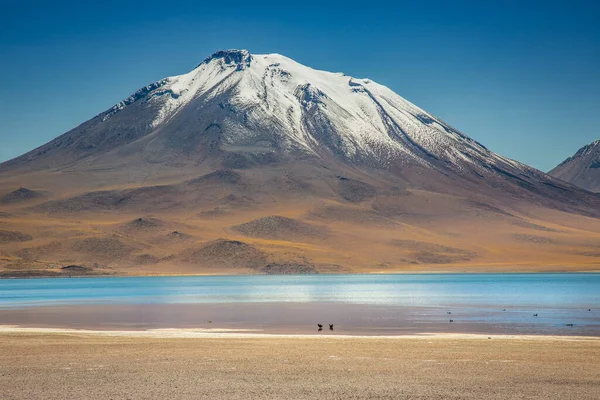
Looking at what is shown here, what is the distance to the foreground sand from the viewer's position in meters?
21.1

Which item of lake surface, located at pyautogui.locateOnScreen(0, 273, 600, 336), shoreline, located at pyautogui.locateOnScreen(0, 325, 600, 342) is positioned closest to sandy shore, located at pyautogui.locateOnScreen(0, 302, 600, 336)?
lake surface, located at pyautogui.locateOnScreen(0, 273, 600, 336)

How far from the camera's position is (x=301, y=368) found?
81.9ft

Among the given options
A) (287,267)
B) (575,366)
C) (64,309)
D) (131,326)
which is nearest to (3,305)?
(64,309)

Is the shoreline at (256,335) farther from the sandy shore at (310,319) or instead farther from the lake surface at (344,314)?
the lake surface at (344,314)

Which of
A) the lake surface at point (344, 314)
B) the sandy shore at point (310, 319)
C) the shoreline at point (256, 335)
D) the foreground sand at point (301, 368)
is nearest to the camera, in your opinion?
the foreground sand at point (301, 368)

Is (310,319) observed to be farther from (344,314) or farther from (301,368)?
(301,368)

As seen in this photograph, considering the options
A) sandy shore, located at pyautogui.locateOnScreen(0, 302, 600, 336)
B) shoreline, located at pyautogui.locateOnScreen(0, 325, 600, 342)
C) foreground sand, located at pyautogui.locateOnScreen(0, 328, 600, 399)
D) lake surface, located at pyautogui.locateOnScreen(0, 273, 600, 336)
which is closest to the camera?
foreground sand, located at pyautogui.locateOnScreen(0, 328, 600, 399)

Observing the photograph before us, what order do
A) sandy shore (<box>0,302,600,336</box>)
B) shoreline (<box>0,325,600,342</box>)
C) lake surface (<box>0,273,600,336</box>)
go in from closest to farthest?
shoreline (<box>0,325,600,342</box>), sandy shore (<box>0,302,600,336</box>), lake surface (<box>0,273,600,336</box>)

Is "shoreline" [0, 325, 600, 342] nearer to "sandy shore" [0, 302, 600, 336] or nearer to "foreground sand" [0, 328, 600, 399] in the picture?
"foreground sand" [0, 328, 600, 399]

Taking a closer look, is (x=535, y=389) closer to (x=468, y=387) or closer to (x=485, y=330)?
(x=468, y=387)

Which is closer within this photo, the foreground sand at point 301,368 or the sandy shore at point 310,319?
the foreground sand at point 301,368

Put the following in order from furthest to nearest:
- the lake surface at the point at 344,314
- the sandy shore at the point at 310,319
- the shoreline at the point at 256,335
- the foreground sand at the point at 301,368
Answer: the lake surface at the point at 344,314, the sandy shore at the point at 310,319, the shoreline at the point at 256,335, the foreground sand at the point at 301,368

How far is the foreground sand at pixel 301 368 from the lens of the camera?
2106 centimetres

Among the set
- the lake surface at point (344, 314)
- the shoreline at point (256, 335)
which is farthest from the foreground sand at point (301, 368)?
the lake surface at point (344, 314)
